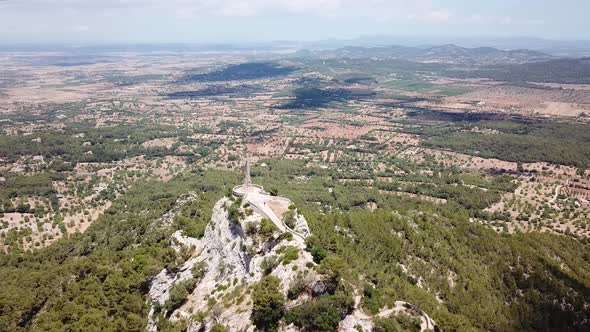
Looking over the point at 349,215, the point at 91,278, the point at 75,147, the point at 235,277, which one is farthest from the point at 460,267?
the point at 75,147

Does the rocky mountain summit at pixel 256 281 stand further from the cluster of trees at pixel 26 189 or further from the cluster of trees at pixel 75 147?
the cluster of trees at pixel 75 147

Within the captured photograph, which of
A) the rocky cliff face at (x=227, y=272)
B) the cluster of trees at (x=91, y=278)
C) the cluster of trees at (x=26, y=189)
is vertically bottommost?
the cluster of trees at (x=26, y=189)

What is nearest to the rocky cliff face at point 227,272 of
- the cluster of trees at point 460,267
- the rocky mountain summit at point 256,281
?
the rocky mountain summit at point 256,281

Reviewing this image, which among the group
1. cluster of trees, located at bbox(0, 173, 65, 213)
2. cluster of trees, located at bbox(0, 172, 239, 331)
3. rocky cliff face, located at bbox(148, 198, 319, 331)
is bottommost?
cluster of trees, located at bbox(0, 173, 65, 213)

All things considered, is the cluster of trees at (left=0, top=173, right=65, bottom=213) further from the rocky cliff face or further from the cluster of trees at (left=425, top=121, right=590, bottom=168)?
the cluster of trees at (left=425, top=121, right=590, bottom=168)

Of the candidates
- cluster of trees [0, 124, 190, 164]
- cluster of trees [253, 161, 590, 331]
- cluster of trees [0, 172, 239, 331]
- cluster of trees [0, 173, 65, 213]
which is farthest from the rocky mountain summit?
cluster of trees [0, 124, 190, 164]

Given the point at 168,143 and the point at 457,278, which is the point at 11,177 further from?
the point at 457,278

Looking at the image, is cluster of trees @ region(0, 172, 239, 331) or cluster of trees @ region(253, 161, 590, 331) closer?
cluster of trees @ region(253, 161, 590, 331)

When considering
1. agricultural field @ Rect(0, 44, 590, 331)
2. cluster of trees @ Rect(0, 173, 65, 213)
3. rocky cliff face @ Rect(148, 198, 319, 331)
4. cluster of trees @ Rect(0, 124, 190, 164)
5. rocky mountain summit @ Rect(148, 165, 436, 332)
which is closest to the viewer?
rocky mountain summit @ Rect(148, 165, 436, 332)

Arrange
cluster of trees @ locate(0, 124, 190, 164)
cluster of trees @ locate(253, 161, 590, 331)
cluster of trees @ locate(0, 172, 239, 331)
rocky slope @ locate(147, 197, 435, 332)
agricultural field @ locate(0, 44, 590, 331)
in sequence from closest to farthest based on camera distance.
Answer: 1. rocky slope @ locate(147, 197, 435, 332)
2. cluster of trees @ locate(253, 161, 590, 331)
3. cluster of trees @ locate(0, 172, 239, 331)
4. agricultural field @ locate(0, 44, 590, 331)
5. cluster of trees @ locate(0, 124, 190, 164)
